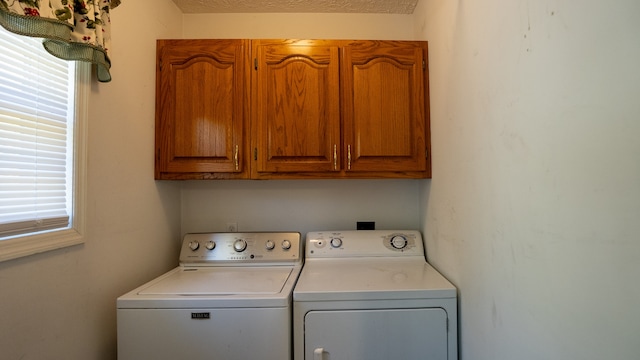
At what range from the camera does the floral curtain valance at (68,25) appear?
0.76 m

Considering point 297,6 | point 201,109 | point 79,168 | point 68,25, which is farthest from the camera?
point 297,6

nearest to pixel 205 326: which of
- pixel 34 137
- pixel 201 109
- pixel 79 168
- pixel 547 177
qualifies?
pixel 79 168

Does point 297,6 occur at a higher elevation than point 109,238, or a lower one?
higher

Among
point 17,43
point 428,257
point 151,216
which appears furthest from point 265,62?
point 428,257

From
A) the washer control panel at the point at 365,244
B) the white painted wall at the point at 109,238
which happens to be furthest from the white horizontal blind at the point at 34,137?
the washer control panel at the point at 365,244

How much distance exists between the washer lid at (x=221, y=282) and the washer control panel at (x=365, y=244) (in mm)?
237

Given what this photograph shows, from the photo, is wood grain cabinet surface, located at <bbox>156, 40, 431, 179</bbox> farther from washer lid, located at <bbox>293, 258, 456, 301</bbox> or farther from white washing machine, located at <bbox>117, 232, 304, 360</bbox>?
white washing machine, located at <bbox>117, 232, 304, 360</bbox>

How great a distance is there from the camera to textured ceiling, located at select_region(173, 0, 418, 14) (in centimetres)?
172

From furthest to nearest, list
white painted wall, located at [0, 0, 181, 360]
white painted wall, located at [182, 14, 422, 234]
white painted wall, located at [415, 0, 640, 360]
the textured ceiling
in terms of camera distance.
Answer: white painted wall, located at [182, 14, 422, 234] → the textured ceiling → white painted wall, located at [0, 0, 181, 360] → white painted wall, located at [415, 0, 640, 360]

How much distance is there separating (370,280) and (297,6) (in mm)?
1805

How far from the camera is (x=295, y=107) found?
1515mm

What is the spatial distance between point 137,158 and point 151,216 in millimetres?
345

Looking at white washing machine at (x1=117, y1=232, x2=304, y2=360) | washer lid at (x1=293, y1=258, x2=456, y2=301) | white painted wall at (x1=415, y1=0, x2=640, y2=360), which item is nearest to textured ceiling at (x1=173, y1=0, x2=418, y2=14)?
white painted wall at (x1=415, y1=0, x2=640, y2=360)

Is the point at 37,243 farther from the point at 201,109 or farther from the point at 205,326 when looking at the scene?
the point at 201,109
